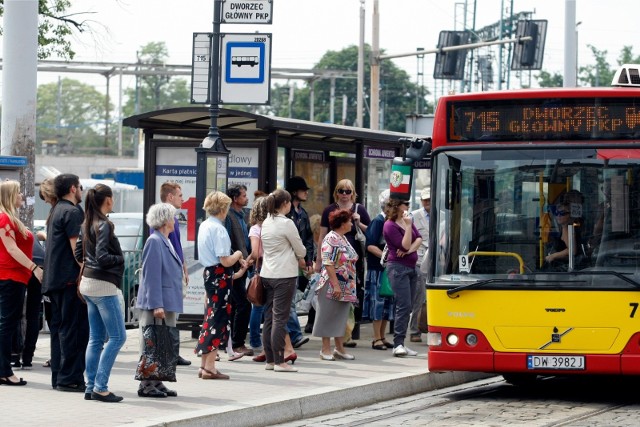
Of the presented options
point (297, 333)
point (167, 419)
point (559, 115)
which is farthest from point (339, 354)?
point (167, 419)

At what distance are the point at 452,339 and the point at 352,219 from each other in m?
3.23

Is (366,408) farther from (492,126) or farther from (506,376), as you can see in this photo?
(492,126)

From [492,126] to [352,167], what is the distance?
636cm

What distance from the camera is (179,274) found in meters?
10.4

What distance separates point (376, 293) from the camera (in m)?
14.5

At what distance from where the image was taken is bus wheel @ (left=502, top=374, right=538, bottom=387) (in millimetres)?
12477

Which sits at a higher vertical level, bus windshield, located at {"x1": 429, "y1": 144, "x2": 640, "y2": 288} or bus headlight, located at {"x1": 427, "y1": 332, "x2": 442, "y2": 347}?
bus windshield, located at {"x1": 429, "y1": 144, "x2": 640, "y2": 288}

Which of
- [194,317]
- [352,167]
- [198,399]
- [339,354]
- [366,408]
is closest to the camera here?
[198,399]

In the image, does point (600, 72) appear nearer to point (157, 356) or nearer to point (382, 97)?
point (382, 97)

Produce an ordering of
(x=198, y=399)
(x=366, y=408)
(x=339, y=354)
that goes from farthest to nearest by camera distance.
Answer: (x=339, y=354)
(x=366, y=408)
(x=198, y=399)

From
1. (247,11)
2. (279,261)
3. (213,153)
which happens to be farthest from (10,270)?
(247,11)

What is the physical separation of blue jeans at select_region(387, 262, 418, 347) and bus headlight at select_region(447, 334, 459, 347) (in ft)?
8.16

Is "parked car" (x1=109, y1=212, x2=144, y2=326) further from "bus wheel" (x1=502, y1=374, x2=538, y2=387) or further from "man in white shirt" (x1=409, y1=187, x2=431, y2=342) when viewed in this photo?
"bus wheel" (x1=502, y1=374, x2=538, y2=387)

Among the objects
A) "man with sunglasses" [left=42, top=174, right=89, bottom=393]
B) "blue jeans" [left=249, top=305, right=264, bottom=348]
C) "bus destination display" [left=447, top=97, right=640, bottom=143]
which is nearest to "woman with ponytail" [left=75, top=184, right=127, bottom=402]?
"man with sunglasses" [left=42, top=174, right=89, bottom=393]
